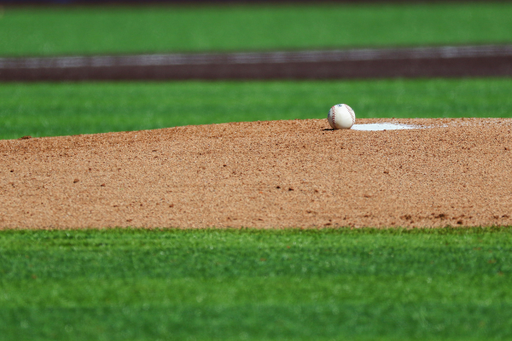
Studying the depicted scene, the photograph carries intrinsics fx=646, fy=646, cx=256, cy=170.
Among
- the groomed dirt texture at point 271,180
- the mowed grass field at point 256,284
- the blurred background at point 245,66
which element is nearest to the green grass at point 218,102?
the blurred background at point 245,66

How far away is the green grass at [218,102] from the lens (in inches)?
466

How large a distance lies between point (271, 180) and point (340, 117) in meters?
1.62

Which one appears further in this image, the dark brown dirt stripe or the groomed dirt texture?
the dark brown dirt stripe

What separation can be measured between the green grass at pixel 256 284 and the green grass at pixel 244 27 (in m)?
18.8

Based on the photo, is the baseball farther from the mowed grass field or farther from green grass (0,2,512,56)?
green grass (0,2,512,56)

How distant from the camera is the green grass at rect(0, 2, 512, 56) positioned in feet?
81.9

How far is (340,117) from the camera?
7941 mm

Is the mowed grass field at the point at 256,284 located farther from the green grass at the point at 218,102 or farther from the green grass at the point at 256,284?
the green grass at the point at 218,102

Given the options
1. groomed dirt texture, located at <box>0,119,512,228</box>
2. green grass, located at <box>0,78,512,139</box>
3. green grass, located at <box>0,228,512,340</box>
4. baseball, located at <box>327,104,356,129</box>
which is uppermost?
green grass, located at <box>0,78,512,139</box>

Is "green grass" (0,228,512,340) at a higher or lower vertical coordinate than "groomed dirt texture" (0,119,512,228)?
Answer: lower

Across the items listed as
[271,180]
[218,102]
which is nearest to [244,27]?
[218,102]

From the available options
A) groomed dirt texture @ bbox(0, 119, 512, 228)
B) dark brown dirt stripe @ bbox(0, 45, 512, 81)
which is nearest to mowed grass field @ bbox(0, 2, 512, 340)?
groomed dirt texture @ bbox(0, 119, 512, 228)

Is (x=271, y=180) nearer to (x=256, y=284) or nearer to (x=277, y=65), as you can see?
(x=256, y=284)

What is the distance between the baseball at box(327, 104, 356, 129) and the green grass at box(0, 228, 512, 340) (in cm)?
233
